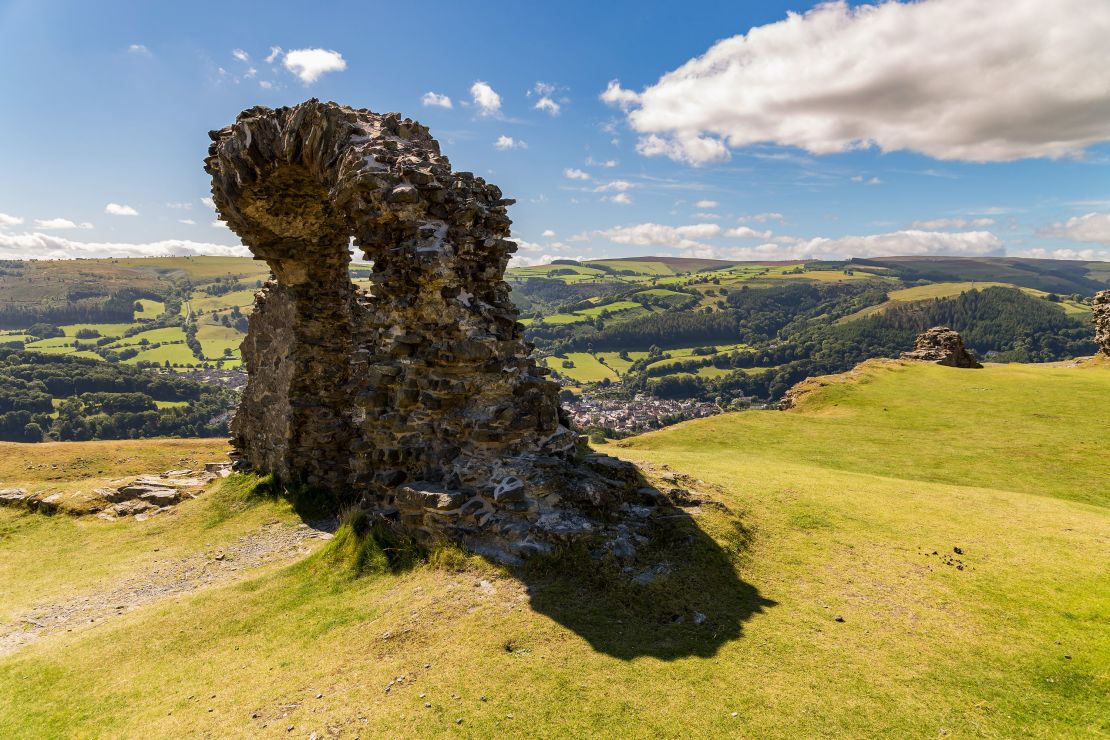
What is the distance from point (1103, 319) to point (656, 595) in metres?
46.4

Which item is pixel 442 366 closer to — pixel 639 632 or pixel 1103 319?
pixel 639 632

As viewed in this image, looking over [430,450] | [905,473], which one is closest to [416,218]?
[430,450]

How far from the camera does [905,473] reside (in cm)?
1839

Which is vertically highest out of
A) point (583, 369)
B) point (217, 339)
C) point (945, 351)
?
point (945, 351)

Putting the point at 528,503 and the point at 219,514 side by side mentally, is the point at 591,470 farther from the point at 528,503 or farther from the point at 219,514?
the point at 219,514

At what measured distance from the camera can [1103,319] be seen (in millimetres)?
36969

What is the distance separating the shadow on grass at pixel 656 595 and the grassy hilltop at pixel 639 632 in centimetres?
4

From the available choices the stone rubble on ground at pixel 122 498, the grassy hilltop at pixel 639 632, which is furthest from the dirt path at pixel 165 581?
the stone rubble on ground at pixel 122 498

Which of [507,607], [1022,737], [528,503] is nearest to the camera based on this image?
[1022,737]

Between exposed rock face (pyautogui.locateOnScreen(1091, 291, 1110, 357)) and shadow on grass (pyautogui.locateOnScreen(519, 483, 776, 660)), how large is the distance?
43013mm

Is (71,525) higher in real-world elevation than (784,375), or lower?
higher

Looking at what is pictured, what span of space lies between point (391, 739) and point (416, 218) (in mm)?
9232

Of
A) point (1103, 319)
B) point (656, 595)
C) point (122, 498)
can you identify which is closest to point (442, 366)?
point (656, 595)

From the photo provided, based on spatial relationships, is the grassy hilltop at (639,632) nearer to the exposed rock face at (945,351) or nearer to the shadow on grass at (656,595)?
the shadow on grass at (656,595)
